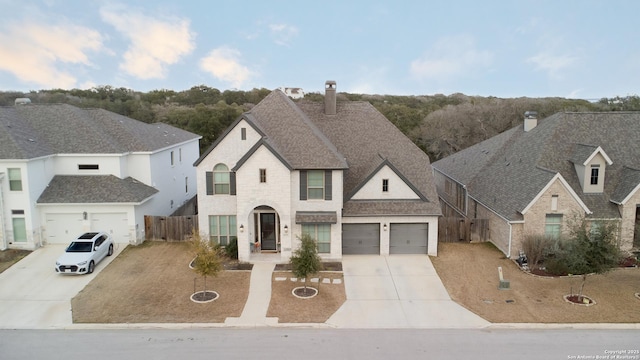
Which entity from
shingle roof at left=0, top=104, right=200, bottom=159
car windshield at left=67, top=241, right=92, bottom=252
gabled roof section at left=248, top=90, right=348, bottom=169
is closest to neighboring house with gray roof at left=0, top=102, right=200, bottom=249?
shingle roof at left=0, top=104, right=200, bottom=159

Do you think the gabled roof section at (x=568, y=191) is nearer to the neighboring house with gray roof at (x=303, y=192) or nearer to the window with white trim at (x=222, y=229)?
the neighboring house with gray roof at (x=303, y=192)

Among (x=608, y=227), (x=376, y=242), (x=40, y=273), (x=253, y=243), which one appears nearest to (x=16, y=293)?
(x=40, y=273)

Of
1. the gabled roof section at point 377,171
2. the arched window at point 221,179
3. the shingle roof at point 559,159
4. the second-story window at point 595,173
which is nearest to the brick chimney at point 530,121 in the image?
the shingle roof at point 559,159

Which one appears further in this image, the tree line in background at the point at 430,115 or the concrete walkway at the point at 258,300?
the tree line in background at the point at 430,115

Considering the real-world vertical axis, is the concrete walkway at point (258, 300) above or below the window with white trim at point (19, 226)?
below

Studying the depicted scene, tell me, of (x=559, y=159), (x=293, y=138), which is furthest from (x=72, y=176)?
(x=559, y=159)

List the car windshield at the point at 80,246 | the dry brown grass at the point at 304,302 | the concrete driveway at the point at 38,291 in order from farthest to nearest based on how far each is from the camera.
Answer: the car windshield at the point at 80,246
the dry brown grass at the point at 304,302
the concrete driveway at the point at 38,291
